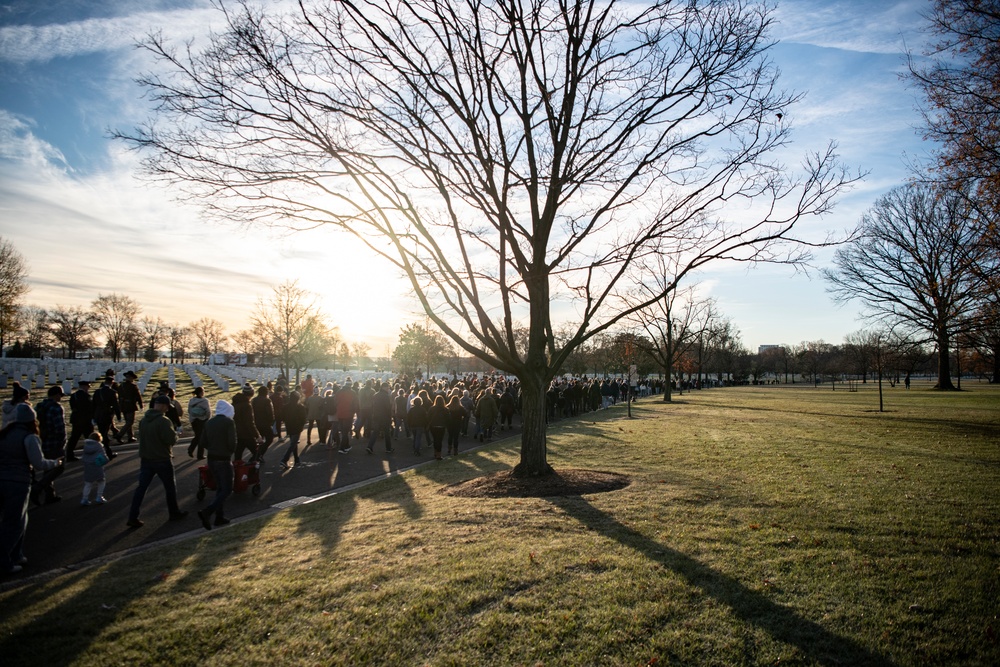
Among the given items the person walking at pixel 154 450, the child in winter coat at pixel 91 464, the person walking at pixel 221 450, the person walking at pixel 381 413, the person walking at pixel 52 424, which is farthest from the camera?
the person walking at pixel 381 413

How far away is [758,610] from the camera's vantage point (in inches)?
160

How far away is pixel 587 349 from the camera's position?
74.0m

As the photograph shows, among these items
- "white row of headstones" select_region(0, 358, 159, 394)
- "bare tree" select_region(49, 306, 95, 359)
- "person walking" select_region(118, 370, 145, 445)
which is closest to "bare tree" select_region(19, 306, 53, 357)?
"bare tree" select_region(49, 306, 95, 359)

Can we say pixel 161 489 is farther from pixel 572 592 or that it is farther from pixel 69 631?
pixel 572 592

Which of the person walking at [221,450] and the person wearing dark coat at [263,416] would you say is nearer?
the person walking at [221,450]

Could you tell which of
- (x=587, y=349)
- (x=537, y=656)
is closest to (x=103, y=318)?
(x=587, y=349)

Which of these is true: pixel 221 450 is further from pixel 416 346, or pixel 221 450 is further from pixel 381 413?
pixel 416 346

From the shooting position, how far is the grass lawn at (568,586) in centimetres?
366

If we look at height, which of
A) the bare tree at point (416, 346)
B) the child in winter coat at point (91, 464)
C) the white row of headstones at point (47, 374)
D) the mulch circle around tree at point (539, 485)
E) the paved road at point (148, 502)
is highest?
the bare tree at point (416, 346)

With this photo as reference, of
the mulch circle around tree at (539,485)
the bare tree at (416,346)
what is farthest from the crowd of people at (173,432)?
the bare tree at (416,346)

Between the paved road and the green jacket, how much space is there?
1075mm

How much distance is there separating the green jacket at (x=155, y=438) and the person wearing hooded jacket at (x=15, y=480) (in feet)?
4.50

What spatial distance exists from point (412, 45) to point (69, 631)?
8614 mm

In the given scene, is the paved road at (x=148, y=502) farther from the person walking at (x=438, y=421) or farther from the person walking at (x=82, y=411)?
the person walking at (x=82, y=411)
